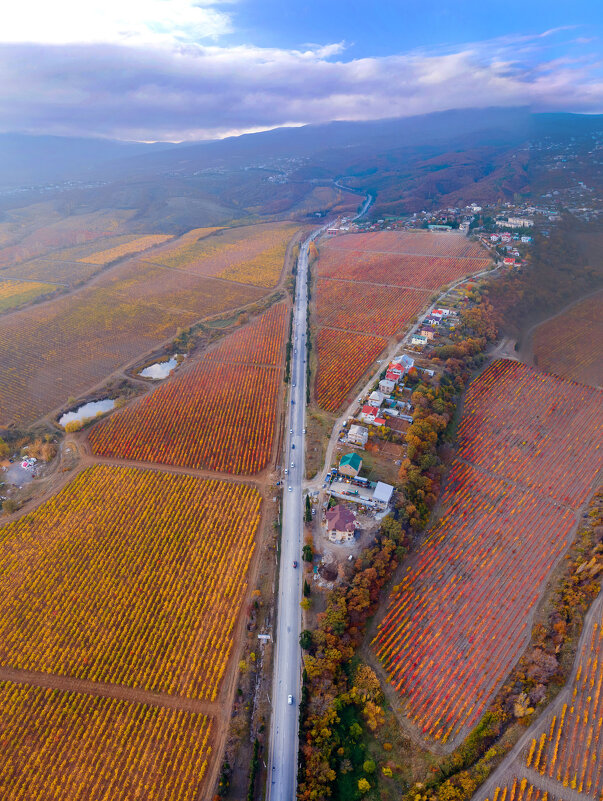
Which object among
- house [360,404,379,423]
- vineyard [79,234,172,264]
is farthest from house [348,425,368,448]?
vineyard [79,234,172,264]

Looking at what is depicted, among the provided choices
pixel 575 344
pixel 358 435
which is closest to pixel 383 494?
pixel 358 435

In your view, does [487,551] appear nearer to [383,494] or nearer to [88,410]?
[383,494]

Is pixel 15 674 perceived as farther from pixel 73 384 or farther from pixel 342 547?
pixel 73 384

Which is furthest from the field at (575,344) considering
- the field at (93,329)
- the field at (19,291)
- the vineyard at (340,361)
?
the field at (19,291)

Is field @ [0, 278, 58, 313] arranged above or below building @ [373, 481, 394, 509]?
above

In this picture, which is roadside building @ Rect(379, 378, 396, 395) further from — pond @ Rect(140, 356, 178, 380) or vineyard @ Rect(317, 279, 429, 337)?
pond @ Rect(140, 356, 178, 380)

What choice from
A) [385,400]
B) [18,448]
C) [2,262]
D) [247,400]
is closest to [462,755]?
[385,400]
